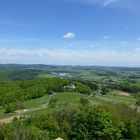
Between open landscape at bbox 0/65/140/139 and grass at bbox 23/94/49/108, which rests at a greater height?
open landscape at bbox 0/65/140/139

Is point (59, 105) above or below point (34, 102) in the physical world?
above

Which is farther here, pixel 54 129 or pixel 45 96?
pixel 45 96

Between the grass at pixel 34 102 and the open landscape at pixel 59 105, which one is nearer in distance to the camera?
the open landscape at pixel 59 105

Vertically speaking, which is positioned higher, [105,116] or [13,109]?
[105,116]

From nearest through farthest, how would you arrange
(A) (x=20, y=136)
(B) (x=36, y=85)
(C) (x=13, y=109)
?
(A) (x=20, y=136)
(C) (x=13, y=109)
(B) (x=36, y=85)

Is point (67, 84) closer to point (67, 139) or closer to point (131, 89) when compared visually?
Answer: point (131, 89)

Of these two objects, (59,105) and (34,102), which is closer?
(59,105)

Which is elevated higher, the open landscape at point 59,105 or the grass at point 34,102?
the open landscape at point 59,105

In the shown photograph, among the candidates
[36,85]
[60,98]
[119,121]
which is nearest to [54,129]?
[119,121]

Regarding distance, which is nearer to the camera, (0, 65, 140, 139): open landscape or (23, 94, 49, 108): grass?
(0, 65, 140, 139): open landscape

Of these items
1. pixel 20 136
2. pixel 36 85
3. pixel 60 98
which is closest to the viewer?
pixel 20 136
